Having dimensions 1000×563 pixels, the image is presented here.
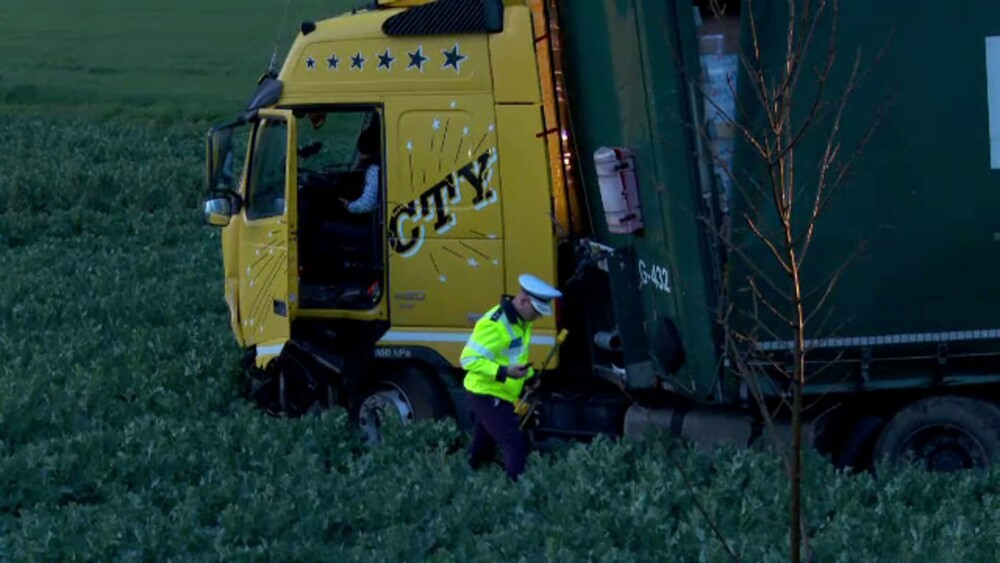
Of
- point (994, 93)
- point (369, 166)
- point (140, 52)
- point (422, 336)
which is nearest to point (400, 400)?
point (422, 336)

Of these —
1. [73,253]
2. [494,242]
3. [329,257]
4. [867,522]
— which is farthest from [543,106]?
[73,253]

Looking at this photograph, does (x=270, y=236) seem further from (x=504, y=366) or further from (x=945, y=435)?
(x=945, y=435)

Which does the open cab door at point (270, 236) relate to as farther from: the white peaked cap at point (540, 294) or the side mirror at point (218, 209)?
the white peaked cap at point (540, 294)

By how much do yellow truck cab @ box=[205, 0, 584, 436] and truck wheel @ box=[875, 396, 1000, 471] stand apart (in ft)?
8.73

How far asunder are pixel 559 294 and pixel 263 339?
Result: 10.0 ft

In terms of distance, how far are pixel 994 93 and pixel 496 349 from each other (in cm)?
346

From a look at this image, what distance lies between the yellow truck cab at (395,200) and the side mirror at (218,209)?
2 cm

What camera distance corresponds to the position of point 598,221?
11930 millimetres

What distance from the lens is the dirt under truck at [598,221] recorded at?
10047 millimetres

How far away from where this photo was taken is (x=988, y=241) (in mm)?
10102

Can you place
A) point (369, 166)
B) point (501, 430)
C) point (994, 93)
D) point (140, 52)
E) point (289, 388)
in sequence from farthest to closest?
1. point (140, 52)
2. point (289, 388)
3. point (369, 166)
4. point (501, 430)
5. point (994, 93)

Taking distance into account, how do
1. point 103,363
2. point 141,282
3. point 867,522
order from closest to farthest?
point 867,522
point 103,363
point 141,282

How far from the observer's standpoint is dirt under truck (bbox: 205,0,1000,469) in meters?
10.0

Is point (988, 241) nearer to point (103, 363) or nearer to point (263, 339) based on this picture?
point (263, 339)
